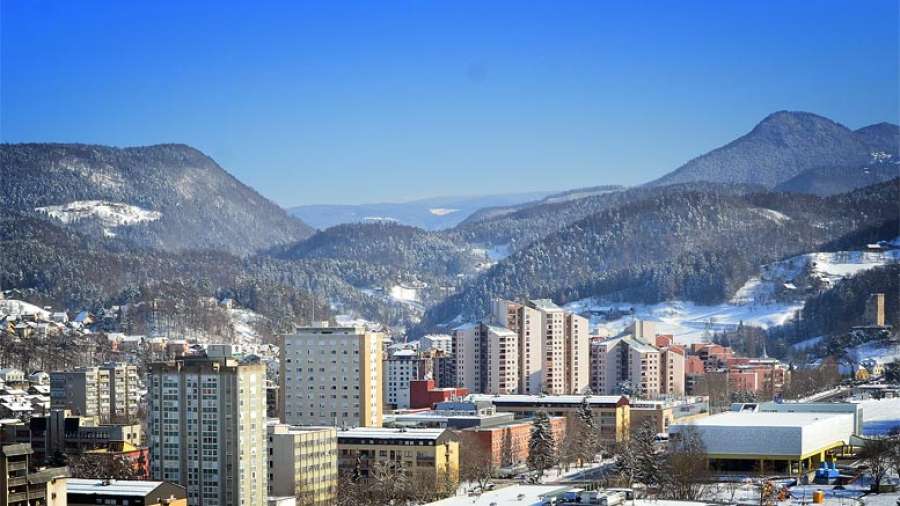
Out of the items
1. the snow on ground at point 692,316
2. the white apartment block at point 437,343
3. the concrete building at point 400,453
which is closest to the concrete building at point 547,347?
the white apartment block at point 437,343

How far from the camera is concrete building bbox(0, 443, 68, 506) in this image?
24.1m

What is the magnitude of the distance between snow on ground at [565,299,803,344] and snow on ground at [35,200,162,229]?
7215cm

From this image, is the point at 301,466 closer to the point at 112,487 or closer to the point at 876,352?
the point at 112,487

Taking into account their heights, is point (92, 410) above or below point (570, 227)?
below

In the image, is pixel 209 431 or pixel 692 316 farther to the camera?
pixel 692 316

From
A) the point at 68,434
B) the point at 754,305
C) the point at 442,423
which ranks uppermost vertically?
the point at 754,305

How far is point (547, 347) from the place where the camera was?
81250 millimetres

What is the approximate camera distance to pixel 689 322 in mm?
115750

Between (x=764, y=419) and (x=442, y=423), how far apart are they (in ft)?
33.0

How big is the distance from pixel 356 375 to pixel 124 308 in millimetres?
52017

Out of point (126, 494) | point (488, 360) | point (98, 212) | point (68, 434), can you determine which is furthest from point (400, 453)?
point (98, 212)

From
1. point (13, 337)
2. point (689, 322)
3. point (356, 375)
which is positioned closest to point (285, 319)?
point (689, 322)

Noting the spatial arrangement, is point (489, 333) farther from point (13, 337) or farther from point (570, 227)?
point (570, 227)

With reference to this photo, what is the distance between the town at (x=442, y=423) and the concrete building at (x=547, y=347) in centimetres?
9
